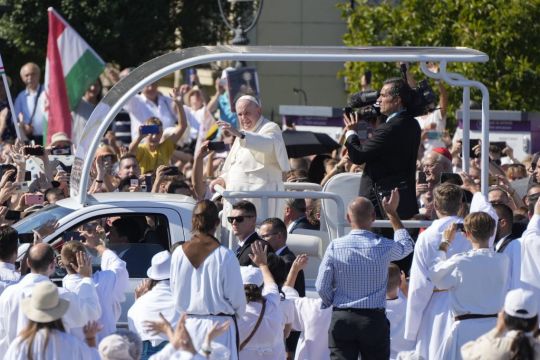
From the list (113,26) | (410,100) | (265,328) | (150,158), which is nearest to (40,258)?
(265,328)

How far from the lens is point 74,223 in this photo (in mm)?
10734

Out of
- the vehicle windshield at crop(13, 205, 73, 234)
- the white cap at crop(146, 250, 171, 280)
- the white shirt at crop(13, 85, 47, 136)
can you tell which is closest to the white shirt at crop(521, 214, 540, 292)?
the white cap at crop(146, 250, 171, 280)

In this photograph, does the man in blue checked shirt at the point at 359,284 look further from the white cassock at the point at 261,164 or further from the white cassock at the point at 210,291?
the white cassock at the point at 261,164

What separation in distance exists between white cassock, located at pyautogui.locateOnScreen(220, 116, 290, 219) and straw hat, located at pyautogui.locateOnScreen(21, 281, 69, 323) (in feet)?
10.7

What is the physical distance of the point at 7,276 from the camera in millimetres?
A: 9570

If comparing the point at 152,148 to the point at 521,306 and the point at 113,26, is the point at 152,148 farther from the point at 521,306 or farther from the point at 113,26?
the point at 113,26

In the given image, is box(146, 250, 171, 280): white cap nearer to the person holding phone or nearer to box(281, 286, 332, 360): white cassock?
box(281, 286, 332, 360): white cassock

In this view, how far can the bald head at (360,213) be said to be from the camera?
980 centimetres

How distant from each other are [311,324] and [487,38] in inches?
487

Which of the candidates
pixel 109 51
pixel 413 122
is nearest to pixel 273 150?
pixel 413 122

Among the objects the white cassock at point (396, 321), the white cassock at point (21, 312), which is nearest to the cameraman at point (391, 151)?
the white cassock at point (396, 321)

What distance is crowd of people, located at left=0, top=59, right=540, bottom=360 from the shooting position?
823 cm

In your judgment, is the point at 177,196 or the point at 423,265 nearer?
the point at 423,265

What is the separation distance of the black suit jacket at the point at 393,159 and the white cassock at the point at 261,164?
0.73 metres
